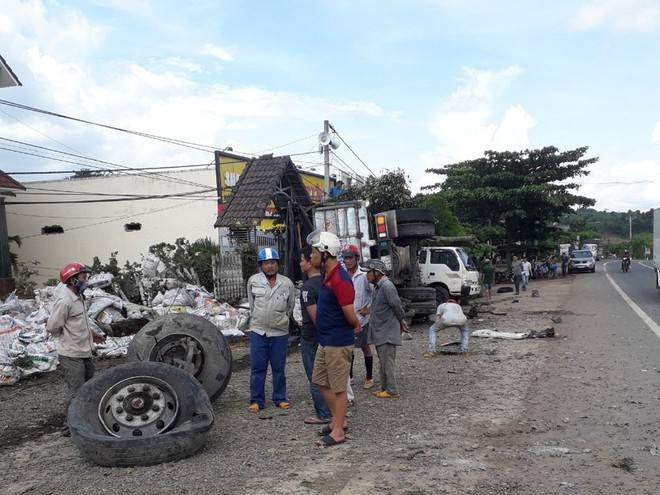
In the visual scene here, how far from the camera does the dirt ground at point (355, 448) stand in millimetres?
4254

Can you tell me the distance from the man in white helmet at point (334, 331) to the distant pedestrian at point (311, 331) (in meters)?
0.41

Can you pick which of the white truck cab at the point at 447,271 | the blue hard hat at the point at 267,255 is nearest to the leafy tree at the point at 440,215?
the white truck cab at the point at 447,271

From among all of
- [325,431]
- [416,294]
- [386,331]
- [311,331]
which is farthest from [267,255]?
[416,294]

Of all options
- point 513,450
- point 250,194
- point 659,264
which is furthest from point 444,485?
point 659,264

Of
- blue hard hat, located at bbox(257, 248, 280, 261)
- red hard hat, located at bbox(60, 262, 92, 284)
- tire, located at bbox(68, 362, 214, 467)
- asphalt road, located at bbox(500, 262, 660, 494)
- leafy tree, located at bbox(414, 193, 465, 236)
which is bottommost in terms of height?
asphalt road, located at bbox(500, 262, 660, 494)

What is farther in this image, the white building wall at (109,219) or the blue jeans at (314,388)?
the white building wall at (109,219)

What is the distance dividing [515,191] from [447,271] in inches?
625

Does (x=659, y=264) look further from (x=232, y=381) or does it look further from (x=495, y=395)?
(x=232, y=381)

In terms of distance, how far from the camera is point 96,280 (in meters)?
15.6

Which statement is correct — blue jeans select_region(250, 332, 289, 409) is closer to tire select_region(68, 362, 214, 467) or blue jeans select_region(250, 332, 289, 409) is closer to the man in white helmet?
the man in white helmet

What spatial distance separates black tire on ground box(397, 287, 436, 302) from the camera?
1387 centimetres

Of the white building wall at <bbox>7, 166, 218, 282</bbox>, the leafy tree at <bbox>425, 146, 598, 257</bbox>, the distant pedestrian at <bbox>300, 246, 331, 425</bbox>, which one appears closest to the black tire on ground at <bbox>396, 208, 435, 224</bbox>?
the distant pedestrian at <bbox>300, 246, 331, 425</bbox>

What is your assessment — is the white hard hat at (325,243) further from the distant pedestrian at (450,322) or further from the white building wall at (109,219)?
the white building wall at (109,219)

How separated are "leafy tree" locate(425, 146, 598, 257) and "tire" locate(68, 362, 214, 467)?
28262 mm
